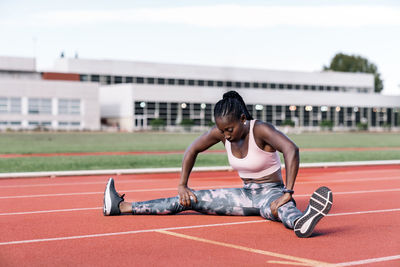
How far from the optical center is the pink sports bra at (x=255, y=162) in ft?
23.9

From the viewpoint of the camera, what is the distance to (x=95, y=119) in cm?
7550

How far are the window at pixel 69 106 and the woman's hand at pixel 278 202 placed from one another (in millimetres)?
69273

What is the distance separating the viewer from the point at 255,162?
734 centimetres

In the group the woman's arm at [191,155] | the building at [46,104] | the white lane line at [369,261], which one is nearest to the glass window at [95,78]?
the building at [46,104]

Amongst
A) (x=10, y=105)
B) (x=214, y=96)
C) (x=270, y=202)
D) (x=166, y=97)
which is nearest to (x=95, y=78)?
(x=166, y=97)

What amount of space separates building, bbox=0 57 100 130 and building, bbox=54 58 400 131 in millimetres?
4888

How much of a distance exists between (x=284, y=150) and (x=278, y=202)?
1.93ft

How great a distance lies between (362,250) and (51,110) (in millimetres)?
70426

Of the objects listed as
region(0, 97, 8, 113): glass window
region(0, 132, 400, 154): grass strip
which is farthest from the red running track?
region(0, 97, 8, 113): glass window

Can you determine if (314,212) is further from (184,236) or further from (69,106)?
(69,106)

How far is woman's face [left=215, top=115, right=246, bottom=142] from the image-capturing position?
22.5 feet

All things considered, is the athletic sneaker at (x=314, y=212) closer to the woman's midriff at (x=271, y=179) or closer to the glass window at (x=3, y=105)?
the woman's midriff at (x=271, y=179)

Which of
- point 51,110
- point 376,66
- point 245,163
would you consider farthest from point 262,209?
point 376,66

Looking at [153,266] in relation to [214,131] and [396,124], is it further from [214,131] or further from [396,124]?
[396,124]
